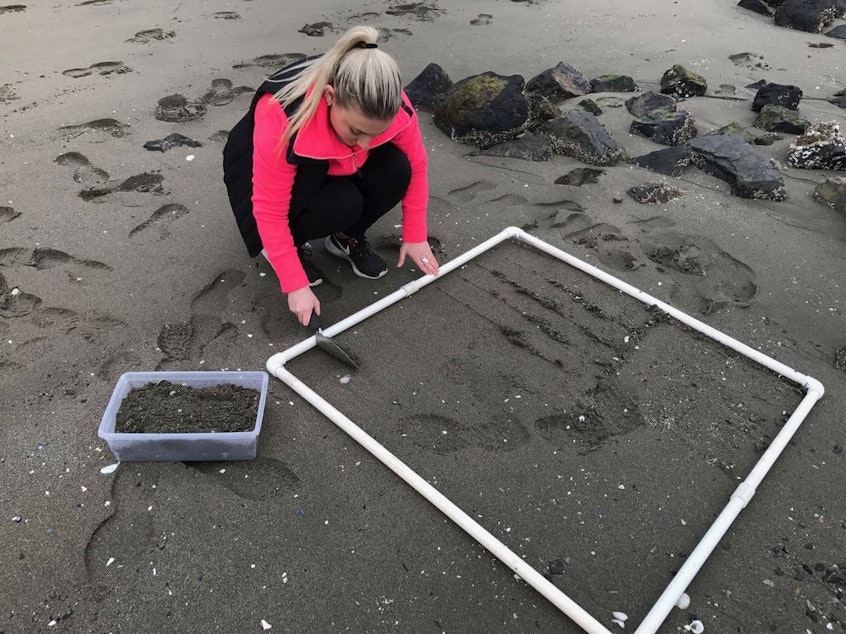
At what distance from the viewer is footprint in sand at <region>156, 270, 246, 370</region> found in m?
2.28

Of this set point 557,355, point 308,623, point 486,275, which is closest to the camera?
point 308,623

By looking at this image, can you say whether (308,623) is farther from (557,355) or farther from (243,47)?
(243,47)

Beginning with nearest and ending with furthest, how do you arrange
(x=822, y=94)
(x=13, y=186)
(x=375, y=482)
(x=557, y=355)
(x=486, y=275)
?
1. (x=375, y=482)
2. (x=557, y=355)
3. (x=486, y=275)
4. (x=13, y=186)
5. (x=822, y=94)

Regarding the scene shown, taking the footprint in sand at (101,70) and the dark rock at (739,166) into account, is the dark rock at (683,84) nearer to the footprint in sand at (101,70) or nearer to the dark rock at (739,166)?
the dark rock at (739,166)

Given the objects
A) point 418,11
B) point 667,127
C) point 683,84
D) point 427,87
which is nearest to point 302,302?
point 427,87

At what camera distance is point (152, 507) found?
69.9 inches

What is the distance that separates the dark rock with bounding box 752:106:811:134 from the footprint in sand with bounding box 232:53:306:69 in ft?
10.6

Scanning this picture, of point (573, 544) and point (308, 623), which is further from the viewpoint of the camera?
point (573, 544)

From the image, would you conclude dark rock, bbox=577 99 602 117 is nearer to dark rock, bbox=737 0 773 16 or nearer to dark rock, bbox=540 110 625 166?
dark rock, bbox=540 110 625 166

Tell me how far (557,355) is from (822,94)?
3893 mm

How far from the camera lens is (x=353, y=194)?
2414 millimetres

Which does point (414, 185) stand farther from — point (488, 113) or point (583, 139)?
point (583, 139)

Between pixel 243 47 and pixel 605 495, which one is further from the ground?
pixel 243 47

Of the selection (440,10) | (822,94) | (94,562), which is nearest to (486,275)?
(94,562)
